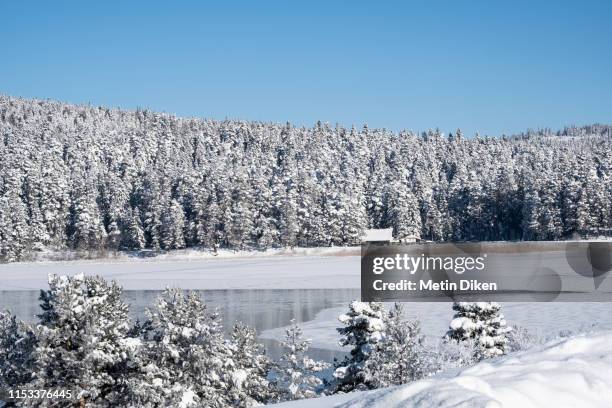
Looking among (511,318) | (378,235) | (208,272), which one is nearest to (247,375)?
(511,318)

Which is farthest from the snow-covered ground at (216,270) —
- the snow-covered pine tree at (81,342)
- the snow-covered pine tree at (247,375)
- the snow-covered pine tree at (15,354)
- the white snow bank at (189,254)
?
the snow-covered pine tree at (81,342)

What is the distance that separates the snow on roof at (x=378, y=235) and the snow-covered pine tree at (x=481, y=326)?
6559 centimetres

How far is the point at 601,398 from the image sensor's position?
511 centimetres

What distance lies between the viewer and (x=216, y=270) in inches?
2473

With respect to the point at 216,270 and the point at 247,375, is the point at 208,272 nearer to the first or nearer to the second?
the point at 216,270

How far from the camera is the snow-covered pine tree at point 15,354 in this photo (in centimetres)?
1449

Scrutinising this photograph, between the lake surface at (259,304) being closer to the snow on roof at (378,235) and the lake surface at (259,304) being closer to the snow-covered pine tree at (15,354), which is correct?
the snow-covered pine tree at (15,354)

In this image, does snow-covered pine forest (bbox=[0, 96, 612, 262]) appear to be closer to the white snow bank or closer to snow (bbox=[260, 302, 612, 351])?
the white snow bank

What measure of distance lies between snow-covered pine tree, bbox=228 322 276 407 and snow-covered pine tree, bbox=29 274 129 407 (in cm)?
286

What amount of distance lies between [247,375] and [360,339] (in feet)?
9.91

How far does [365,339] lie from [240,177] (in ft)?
246

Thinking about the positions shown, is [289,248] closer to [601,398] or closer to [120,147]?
[120,147]

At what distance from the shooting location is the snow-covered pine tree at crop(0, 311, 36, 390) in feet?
47.5

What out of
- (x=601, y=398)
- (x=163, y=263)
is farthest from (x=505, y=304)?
(x=163, y=263)
